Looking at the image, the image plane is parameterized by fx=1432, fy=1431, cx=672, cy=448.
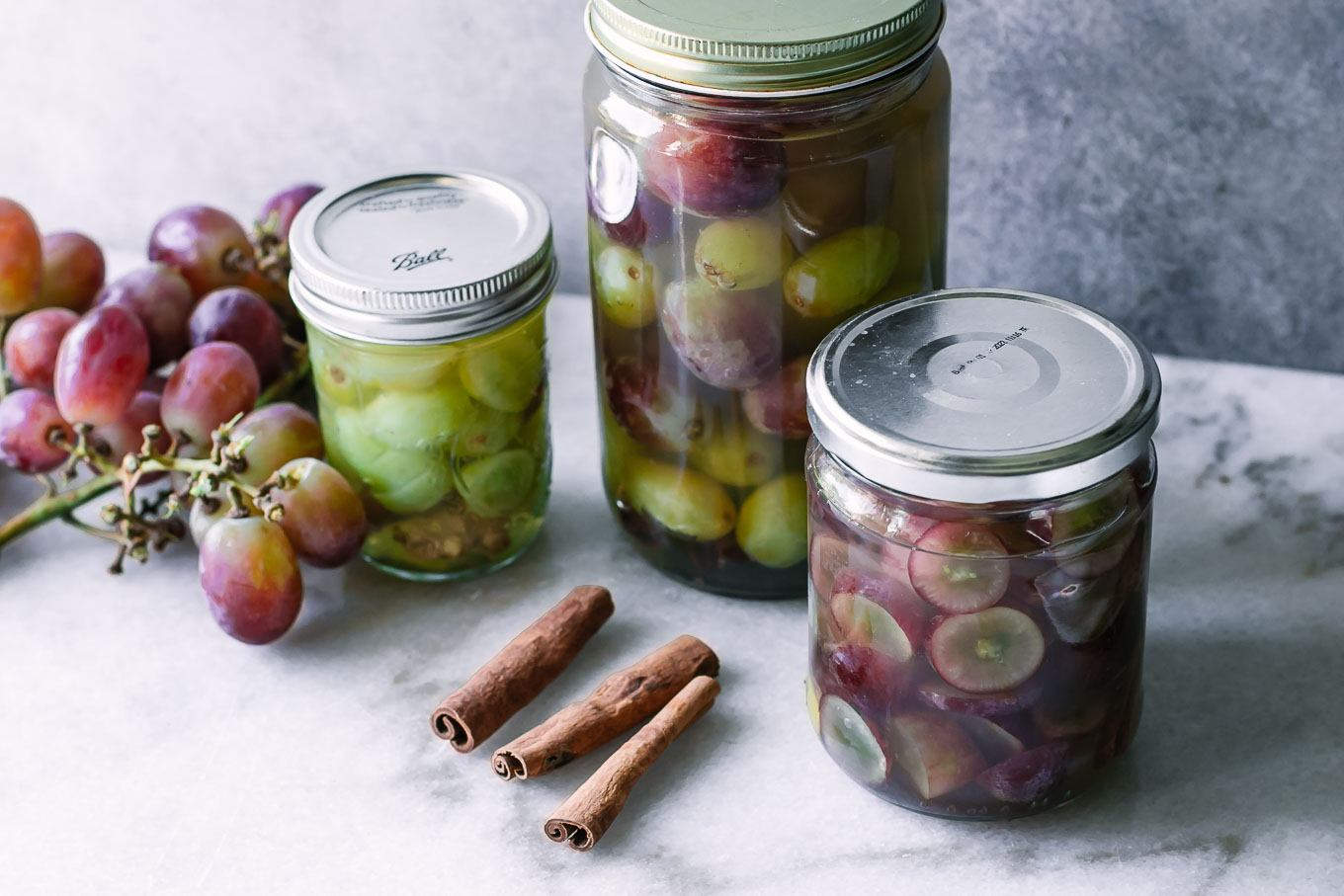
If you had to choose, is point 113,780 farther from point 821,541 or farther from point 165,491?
point 821,541

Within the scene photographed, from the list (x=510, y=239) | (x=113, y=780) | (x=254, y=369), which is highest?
(x=510, y=239)

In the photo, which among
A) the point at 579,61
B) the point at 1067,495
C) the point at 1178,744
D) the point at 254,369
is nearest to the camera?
the point at 1067,495

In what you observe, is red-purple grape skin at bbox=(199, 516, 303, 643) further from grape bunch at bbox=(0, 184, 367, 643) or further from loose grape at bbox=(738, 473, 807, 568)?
loose grape at bbox=(738, 473, 807, 568)

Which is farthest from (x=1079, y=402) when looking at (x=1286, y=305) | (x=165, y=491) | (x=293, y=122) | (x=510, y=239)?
(x=293, y=122)

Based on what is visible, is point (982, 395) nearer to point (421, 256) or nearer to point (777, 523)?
point (777, 523)

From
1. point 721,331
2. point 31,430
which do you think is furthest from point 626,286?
point 31,430

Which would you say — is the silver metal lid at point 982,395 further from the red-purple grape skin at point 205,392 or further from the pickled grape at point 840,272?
the red-purple grape skin at point 205,392
